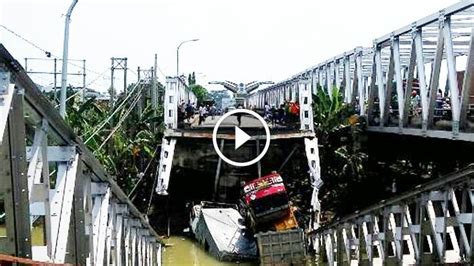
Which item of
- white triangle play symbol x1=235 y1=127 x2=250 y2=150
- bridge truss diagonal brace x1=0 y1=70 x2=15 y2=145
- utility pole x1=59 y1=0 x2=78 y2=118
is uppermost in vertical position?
utility pole x1=59 y1=0 x2=78 y2=118

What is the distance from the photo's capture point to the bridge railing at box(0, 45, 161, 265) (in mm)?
4234

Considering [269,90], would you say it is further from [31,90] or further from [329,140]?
[31,90]

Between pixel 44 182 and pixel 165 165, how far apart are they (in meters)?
17.4

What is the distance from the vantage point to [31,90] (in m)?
4.52

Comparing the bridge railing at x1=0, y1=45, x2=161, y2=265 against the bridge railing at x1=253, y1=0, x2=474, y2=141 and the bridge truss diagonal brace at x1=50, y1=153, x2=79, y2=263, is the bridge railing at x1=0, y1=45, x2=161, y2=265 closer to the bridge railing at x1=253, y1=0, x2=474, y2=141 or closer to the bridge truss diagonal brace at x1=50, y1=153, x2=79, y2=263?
the bridge truss diagonal brace at x1=50, y1=153, x2=79, y2=263

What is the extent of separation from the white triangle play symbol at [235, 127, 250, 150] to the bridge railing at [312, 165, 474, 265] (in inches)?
352

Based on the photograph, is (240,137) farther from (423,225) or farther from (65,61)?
(423,225)

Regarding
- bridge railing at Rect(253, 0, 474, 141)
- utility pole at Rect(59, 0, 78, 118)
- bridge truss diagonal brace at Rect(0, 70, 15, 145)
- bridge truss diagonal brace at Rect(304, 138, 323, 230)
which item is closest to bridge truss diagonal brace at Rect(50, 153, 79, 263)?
bridge truss diagonal brace at Rect(0, 70, 15, 145)

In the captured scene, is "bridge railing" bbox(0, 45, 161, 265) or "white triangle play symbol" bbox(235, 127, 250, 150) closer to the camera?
"bridge railing" bbox(0, 45, 161, 265)

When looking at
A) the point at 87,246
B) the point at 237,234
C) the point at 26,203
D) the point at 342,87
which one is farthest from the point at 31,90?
the point at 342,87

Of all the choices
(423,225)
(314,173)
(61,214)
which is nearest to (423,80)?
(314,173)

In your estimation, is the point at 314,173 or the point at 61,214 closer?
the point at 61,214

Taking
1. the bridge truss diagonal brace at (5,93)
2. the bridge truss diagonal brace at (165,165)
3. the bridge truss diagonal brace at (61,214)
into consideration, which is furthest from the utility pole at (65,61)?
the bridge truss diagonal brace at (5,93)

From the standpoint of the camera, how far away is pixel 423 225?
1038 cm
